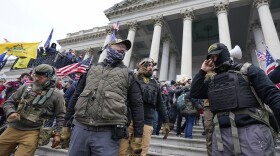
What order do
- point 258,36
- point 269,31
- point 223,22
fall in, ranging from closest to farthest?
point 269,31 → point 223,22 → point 258,36

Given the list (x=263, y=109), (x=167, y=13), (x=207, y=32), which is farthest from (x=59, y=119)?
(x=207, y=32)

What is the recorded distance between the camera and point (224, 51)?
2.44 metres

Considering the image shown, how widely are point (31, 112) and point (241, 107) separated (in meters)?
3.12

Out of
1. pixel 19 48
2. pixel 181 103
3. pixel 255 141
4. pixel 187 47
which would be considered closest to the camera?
pixel 255 141

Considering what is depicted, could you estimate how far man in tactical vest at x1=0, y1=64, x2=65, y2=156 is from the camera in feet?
10.3

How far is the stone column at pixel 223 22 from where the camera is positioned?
15.2 meters

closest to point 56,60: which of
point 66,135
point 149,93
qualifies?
point 149,93

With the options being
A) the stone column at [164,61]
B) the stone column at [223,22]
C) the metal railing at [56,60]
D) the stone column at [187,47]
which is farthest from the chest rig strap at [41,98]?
the stone column at [164,61]

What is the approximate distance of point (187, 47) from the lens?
1675 centimetres

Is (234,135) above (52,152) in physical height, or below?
above

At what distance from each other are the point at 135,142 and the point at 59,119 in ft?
5.65

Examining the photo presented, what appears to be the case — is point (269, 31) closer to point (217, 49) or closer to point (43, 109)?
point (217, 49)

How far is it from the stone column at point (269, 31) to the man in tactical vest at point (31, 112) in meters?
14.0

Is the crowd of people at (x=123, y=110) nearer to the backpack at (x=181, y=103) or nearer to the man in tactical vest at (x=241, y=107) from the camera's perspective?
the man in tactical vest at (x=241, y=107)
